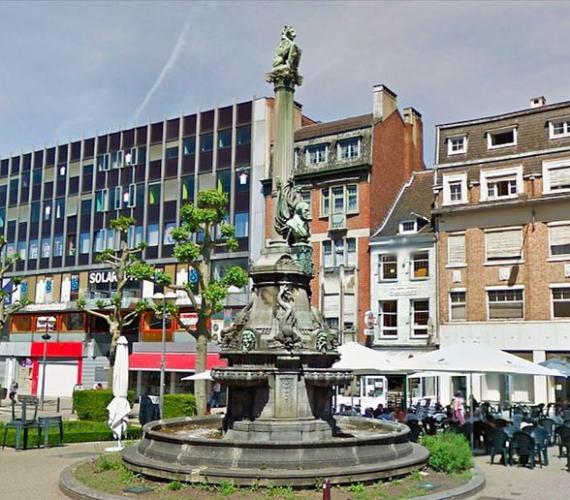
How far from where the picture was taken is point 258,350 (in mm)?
14227

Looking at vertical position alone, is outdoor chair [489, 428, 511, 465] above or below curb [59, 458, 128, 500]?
above

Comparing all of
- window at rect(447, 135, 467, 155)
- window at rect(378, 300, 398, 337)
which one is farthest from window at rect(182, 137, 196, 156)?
window at rect(447, 135, 467, 155)

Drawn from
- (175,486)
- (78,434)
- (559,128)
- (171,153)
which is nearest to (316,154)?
(171,153)

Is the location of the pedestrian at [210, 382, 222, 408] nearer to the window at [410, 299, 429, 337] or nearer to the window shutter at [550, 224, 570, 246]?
the window at [410, 299, 429, 337]

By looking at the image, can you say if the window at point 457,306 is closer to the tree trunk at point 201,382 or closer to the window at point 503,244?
the window at point 503,244

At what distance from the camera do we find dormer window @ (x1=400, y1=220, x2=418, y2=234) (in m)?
38.8

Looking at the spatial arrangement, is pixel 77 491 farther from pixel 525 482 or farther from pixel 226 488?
pixel 525 482

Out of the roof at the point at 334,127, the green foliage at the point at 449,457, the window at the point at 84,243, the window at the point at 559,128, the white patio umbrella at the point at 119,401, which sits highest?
the roof at the point at 334,127

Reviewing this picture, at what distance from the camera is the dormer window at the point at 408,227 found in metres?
38.8

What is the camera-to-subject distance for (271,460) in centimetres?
1189

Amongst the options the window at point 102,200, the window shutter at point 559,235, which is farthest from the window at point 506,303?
the window at point 102,200

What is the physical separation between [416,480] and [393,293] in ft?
84.4

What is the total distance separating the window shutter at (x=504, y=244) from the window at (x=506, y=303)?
1731 millimetres

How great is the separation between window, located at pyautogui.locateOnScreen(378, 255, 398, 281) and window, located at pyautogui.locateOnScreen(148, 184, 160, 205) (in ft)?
59.4
